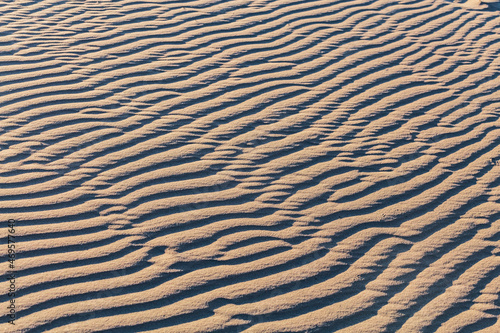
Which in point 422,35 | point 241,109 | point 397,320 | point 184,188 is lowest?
point 397,320

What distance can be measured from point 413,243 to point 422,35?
129 inches

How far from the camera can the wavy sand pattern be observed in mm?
2629

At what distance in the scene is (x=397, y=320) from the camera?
2600mm

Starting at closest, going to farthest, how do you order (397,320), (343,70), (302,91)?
(397,320) → (302,91) → (343,70)

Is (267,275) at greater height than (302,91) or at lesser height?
lesser

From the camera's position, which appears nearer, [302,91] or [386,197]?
[386,197]

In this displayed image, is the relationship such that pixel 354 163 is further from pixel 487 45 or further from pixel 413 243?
pixel 487 45

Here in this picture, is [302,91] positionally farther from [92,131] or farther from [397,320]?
[397,320]

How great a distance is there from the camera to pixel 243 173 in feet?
11.0

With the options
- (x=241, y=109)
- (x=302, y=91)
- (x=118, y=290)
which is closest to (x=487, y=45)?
(x=302, y=91)

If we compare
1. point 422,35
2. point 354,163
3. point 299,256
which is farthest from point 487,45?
point 299,256

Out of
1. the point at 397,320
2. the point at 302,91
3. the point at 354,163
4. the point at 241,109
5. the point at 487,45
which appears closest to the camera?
the point at 397,320

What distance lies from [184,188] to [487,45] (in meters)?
4.24

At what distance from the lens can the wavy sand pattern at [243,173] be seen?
2629 mm
